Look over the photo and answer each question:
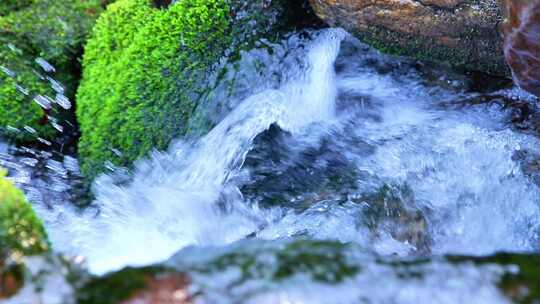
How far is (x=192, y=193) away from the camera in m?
3.52

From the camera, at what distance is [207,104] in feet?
12.7

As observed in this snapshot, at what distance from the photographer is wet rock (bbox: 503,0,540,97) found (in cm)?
239

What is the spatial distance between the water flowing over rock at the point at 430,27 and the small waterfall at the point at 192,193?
0.50 meters

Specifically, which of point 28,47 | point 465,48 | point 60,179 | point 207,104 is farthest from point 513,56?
point 28,47

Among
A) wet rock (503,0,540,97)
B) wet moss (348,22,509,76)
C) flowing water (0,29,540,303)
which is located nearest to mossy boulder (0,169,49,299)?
flowing water (0,29,540,303)

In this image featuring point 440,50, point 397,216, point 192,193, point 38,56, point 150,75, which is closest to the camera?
point 397,216

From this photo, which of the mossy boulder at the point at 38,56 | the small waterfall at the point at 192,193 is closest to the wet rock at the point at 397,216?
the small waterfall at the point at 192,193

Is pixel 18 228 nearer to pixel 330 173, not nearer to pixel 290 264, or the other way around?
pixel 290 264

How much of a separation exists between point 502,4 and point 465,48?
1.01 m

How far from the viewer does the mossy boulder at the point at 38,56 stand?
3840mm

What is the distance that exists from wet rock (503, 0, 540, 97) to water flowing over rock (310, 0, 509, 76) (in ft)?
2.49

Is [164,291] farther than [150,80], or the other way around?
[150,80]

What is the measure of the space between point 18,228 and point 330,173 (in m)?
2.27

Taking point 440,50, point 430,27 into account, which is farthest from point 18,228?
point 440,50
